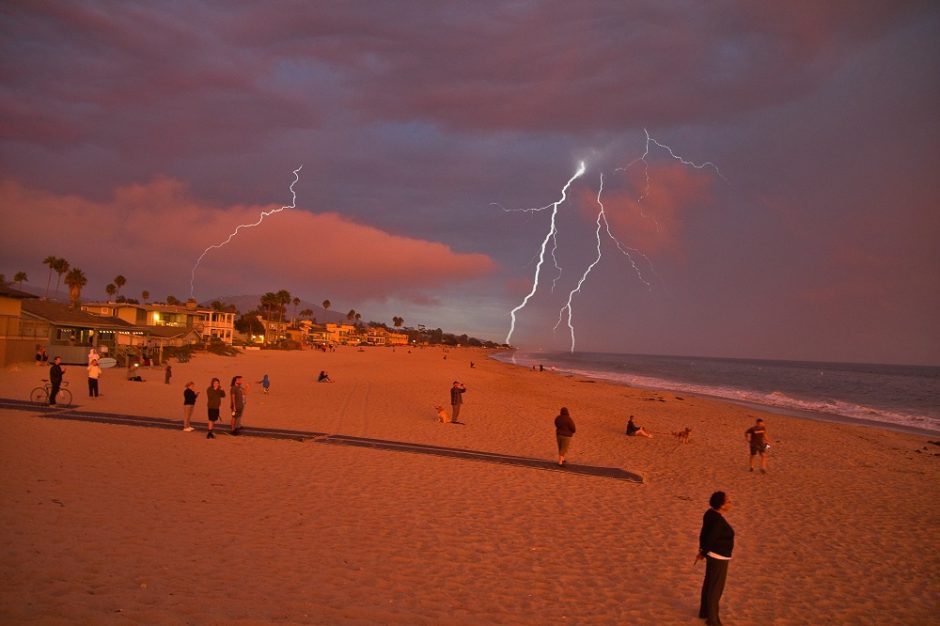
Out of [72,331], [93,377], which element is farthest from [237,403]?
[72,331]

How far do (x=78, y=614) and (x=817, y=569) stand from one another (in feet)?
32.5

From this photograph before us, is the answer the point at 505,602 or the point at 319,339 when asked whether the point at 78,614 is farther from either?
the point at 319,339

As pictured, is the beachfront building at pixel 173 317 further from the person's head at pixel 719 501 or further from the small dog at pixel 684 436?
the person's head at pixel 719 501

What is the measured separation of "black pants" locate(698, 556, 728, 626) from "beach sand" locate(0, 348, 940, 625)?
354 mm

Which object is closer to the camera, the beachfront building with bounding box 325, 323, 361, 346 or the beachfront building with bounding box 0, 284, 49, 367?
the beachfront building with bounding box 0, 284, 49, 367

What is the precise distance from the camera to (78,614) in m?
5.34

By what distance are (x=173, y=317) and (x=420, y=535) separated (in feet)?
244

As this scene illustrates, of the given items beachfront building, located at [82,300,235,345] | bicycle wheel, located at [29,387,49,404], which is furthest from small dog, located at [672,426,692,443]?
beachfront building, located at [82,300,235,345]

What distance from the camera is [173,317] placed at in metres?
72.6

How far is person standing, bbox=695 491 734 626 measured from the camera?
20.7 ft

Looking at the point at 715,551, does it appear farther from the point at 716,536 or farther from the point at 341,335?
the point at 341,335

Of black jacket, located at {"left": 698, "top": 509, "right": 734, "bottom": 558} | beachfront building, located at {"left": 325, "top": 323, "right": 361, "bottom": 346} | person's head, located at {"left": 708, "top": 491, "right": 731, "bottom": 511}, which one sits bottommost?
beachfront building, located at {"left": 325, "top": 323, "right": 361, "bottom": 346}

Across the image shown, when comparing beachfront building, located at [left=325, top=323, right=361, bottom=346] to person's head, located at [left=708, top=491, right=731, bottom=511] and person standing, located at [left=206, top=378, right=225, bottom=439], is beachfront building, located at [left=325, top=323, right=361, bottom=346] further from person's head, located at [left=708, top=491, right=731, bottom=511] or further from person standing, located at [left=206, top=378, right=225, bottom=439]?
person's head, located at [left=708, top=491, right=731, bottom=511]

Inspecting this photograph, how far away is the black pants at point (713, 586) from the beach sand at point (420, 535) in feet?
1.16
